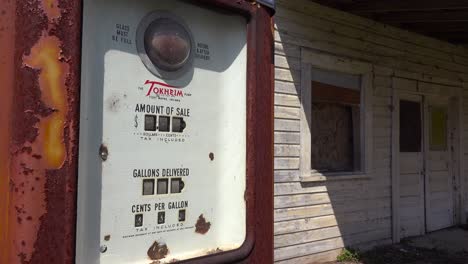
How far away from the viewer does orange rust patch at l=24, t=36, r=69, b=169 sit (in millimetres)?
1503

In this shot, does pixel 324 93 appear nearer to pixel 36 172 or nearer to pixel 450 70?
pixel 450 70

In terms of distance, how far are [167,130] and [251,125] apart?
35 cm

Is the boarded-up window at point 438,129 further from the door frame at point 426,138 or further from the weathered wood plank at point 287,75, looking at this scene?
the weathered wood plank at point 287,75

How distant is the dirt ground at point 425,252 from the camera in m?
6.79

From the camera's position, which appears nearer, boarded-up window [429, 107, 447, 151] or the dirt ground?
the dirt ground

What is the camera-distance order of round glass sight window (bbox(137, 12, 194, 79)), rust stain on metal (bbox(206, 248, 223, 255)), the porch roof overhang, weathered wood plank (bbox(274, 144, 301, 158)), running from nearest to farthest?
round glass sight window (bbox(137, 12, 194, 79)), rust stain on metal (bbox(206, 248, 223, 255)), weathered wood plank (bbox(274, 144, 301, 158)), the porch roof overhang

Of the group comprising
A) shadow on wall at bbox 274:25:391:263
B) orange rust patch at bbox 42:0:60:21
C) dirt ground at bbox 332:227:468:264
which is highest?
orange rust patch at bbox 42:0:60:21

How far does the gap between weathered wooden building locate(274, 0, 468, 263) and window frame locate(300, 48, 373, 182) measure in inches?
0.5

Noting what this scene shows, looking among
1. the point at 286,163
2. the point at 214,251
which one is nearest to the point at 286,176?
the point at 286,163

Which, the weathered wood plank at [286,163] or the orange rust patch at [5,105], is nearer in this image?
the orange rust patch at [5,105]

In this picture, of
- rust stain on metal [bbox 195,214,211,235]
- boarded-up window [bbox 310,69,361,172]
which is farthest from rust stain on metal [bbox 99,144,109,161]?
boarded-up window [bbox 310,69,361,172]

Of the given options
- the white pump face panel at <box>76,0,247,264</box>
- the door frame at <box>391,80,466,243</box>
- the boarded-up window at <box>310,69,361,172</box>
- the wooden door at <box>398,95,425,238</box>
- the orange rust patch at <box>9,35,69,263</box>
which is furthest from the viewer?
the wooden door at <box>398,95,425,238</box>

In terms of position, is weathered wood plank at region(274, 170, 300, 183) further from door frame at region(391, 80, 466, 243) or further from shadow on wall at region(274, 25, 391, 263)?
door frame at region(391, 80, 466, 243)

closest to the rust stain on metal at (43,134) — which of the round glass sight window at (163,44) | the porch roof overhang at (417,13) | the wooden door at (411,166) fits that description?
the round glass sight window at (163,44)
